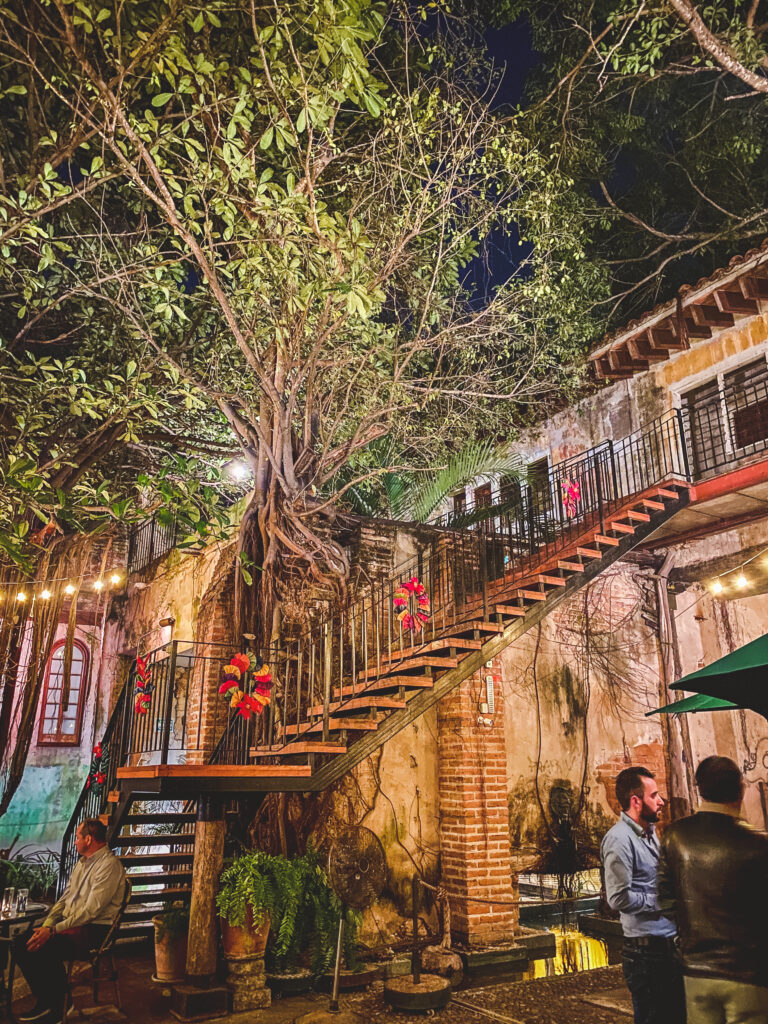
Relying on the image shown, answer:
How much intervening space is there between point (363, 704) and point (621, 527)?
405 centimetres

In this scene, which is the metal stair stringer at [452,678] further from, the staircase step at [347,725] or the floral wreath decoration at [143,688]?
the floral wreath decoration at [143,688]

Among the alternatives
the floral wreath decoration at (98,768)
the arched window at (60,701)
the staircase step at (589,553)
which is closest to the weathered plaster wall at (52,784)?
the arched window at (60,701)

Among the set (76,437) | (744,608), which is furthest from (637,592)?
(76,437)

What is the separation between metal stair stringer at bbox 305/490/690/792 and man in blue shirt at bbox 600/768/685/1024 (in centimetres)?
318

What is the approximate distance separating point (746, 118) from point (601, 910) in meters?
12.6

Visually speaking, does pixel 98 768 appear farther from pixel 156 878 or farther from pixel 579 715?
pixel 579 715

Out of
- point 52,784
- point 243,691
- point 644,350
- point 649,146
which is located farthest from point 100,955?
point 649,146

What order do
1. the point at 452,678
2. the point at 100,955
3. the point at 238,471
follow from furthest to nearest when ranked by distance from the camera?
the point at 238,471, the point at 452,678, the point at 100,955

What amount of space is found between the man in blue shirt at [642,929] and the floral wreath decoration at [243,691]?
3.96m

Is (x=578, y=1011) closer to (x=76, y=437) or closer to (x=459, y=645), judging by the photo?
(x=459, y=645)

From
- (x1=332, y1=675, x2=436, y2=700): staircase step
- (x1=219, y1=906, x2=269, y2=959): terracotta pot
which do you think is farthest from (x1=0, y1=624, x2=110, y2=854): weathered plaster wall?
(x1=219, y1=906, x2=269, y2=959): terracotta pot

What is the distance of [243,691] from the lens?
749 cm

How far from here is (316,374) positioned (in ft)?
30.2

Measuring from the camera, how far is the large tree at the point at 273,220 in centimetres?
589
